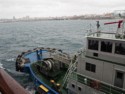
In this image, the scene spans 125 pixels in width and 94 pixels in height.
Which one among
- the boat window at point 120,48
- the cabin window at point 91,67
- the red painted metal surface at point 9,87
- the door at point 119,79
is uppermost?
the red painted metal surface at point 9,87

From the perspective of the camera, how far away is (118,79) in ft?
39.1

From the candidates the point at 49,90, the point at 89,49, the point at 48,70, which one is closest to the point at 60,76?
the point at 48,70

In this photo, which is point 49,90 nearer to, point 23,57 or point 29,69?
point 29,69

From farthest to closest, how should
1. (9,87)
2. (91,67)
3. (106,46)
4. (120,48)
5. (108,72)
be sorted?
1. (91,67)
2. (106,46)
3. (108,72)
4. (120,48)
5. (9,87)

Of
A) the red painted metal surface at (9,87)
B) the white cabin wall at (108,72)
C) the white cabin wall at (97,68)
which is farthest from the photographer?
the white cabin wall at (97,68)

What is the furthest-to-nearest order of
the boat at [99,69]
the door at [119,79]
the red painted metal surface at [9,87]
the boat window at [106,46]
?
the boat window at [106,46] < the boat at [99,69] < the door at [119,79] < the red painted metal surface at [9,87]

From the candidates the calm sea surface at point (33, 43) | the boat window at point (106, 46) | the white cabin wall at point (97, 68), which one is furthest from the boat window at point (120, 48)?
the calm sea surface at point (33, 43)

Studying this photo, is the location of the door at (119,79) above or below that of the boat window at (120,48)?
below

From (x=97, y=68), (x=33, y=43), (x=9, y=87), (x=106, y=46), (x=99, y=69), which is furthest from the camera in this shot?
(x=33, y=43)

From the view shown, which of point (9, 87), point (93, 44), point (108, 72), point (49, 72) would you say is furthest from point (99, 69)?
point (9, 87)

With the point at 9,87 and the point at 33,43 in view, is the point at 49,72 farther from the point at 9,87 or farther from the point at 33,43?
the point at 33,43

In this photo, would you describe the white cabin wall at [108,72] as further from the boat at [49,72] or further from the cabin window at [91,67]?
the boat at [49,72]

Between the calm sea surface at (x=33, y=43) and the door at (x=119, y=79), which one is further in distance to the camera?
the calm sea surface at (x=33, y=43)

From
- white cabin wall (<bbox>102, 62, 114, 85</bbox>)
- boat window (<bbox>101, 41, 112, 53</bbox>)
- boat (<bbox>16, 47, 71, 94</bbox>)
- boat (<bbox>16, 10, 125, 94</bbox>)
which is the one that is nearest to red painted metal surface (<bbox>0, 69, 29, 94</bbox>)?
boat (<bbox>16, 10, 125, 94</bbox>)
